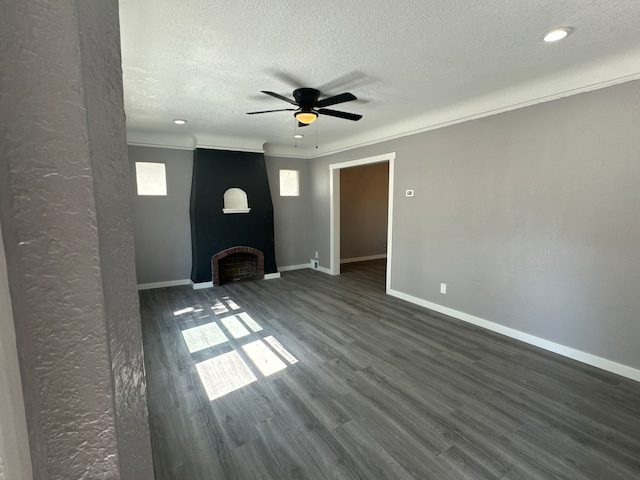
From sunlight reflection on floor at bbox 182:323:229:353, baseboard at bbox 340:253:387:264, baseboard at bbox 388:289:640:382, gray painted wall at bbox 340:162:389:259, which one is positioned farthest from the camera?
baseboard at bbox 340:253:387:264

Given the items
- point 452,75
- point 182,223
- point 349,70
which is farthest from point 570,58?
point 182,223

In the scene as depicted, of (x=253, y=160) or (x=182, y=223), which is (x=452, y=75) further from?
(x=182, y=223)

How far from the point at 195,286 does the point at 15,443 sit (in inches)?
198

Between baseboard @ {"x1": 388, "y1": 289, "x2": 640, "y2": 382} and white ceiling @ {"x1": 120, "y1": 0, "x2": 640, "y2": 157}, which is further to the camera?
baseboard @ {"x1": 388, "y1": 289, "x2": 640, "y2": 382}

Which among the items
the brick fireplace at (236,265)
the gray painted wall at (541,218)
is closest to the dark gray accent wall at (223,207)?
the brick fireplace at (236,265)

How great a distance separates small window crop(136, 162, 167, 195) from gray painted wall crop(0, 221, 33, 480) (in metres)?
5.22

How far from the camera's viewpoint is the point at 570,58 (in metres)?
2.29

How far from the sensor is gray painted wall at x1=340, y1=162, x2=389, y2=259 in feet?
22.4

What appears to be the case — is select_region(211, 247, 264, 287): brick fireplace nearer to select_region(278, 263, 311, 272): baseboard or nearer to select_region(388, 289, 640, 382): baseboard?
select_region(278, 263, 311, 272): baseboard

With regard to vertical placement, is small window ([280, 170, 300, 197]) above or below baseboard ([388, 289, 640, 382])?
above

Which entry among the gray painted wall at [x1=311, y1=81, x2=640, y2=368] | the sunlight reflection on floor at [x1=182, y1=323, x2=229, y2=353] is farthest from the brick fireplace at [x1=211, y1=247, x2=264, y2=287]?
the gray painted wall at [x1=311, y1=81, x2=640, y2=368]

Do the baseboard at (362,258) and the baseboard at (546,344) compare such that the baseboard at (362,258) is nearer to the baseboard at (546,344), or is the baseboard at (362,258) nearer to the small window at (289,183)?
the small window at (289,183)

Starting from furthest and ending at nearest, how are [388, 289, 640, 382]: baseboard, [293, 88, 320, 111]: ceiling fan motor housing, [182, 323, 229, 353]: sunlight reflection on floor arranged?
[182, 323, 229, 353]: sunlight reflection on floor
[293, 88, 320, 111]: ceiling fan motor housing
[388, 289, 640, 382]: baseboard

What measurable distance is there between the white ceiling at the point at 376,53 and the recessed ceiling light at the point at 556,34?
2.0 inches
